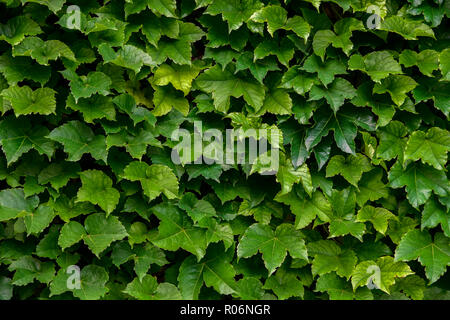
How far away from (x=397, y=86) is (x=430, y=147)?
35 centimetres

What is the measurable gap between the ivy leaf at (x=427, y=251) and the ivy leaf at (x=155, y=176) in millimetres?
1172

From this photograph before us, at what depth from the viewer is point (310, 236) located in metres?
2.24

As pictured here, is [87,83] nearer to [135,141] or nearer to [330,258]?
[135,141]

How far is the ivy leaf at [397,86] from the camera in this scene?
6.89ft

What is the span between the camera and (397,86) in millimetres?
2137

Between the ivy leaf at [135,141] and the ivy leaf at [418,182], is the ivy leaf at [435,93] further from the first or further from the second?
the ivy leaf at [135,141]

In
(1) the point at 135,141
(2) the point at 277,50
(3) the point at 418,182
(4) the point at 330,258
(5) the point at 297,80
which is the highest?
(2) the point at 277,50

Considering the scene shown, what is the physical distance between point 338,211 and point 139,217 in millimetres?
1028

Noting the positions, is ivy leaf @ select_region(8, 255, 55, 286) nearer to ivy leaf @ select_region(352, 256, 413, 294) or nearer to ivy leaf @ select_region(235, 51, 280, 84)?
ivy leaf @ select_region(235, 51, 280, 84)

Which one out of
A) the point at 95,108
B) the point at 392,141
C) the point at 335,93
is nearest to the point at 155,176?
the point at 95,108

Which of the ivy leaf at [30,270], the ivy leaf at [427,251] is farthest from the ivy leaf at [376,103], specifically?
the ivy leaf at [30,270]

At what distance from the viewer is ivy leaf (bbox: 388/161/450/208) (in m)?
2.14

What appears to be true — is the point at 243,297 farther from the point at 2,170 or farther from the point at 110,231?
the point at 2,170

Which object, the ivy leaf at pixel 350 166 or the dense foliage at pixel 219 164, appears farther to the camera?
the ivy leaf at pixel 350 166
